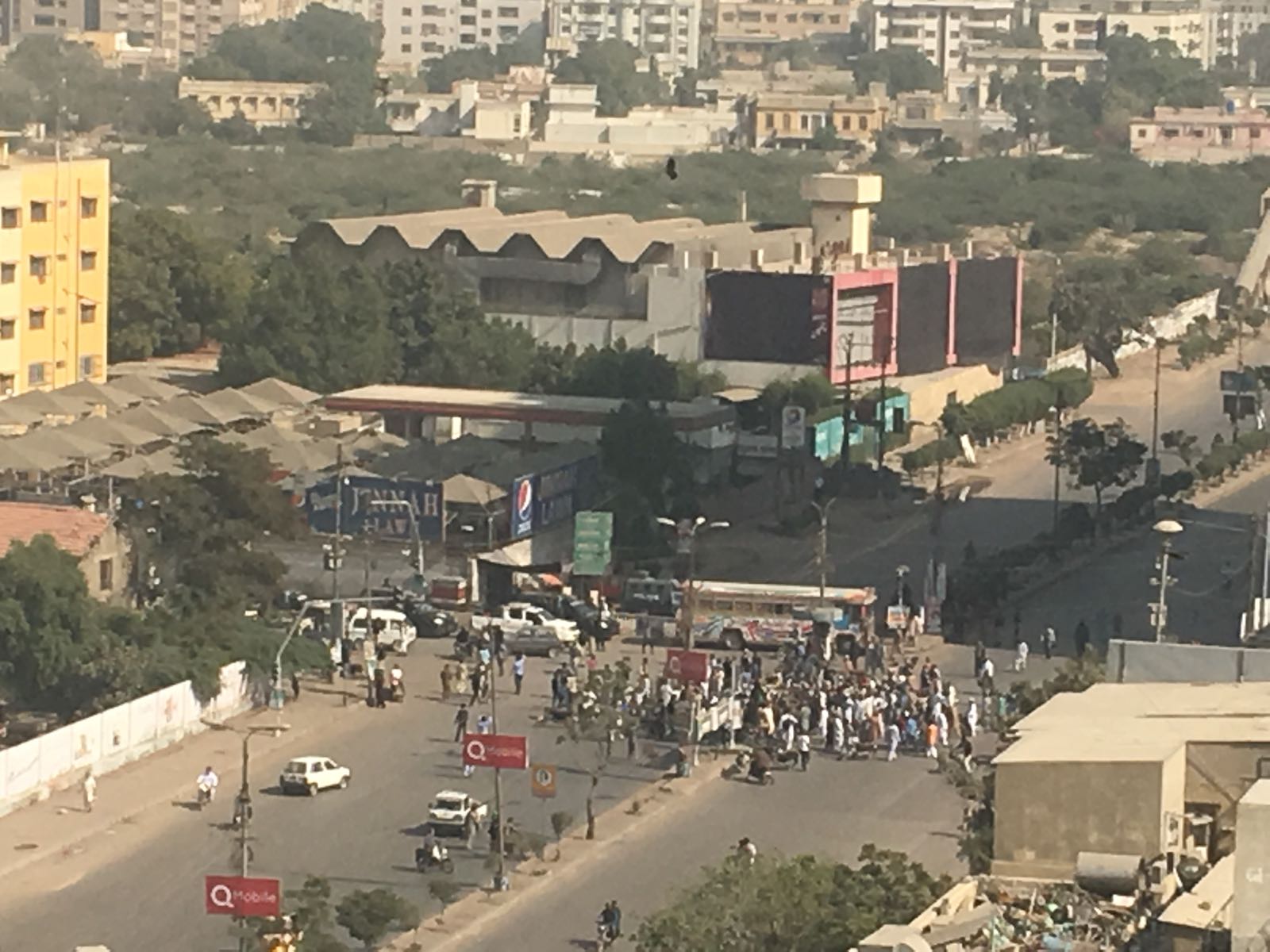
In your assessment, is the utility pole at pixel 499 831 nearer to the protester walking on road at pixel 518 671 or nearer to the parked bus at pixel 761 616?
the protester walking on road at pixel 518 671

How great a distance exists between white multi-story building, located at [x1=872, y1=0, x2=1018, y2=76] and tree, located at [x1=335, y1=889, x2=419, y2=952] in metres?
165

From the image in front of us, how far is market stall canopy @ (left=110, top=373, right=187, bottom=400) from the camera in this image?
2055 inches

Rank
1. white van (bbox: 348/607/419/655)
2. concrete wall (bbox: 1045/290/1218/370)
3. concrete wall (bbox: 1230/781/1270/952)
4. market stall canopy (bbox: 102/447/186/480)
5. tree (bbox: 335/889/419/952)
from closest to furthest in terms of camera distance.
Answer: concrete wall (bbox: 1230/781/1270/952), tree (bbox: 335/889/419/952), white van (bbox: 348/607/419/655), market stall canopy (bbox: 102/447/186/480), concrete wall (bbox: 1045/290/1218/370)

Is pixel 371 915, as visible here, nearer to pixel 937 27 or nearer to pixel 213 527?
pixel 213 527

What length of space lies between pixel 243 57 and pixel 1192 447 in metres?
110

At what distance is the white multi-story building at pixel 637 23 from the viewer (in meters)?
194

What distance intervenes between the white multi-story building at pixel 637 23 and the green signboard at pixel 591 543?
15238cm

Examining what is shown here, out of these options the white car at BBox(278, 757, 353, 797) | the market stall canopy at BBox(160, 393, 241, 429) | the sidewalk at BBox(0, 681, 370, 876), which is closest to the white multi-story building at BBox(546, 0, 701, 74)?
the market stall canopy at BBox(160, 393, 241, 429)

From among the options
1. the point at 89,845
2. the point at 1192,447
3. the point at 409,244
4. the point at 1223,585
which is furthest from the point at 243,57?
the point at 89,845

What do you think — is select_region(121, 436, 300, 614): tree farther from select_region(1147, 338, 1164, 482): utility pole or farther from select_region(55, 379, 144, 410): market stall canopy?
select_region(1147, 338, 1164, 482): utility pole

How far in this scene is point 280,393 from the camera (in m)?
52.4

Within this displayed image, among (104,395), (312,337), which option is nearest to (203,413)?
(104,395)

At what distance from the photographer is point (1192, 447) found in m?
57.6

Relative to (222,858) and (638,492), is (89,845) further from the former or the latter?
(638,492)
